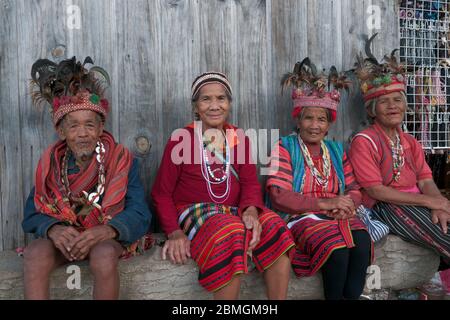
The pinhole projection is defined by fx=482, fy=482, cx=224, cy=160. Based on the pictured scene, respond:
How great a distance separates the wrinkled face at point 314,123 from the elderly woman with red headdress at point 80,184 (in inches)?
48.4

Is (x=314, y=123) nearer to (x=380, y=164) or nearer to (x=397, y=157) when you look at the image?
(x=380, y=164)

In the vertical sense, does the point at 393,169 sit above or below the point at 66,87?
below

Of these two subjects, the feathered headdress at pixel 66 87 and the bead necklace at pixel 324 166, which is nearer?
the feathered headdress at pixel 66 87

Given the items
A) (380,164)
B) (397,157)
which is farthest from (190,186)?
(397,157)

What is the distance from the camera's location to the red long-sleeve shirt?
10.4 ft

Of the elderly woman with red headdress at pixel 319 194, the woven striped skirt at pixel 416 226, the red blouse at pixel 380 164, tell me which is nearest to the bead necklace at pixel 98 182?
the elderly woman with red headdress at pixel 319 194

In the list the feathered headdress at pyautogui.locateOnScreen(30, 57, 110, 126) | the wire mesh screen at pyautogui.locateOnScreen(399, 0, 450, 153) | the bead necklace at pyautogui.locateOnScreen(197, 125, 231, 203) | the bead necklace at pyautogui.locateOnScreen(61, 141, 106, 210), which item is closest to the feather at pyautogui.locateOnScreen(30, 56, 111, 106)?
the feathered headdress at pyautogui.locateOnScreen(30, 57, 110, 126)

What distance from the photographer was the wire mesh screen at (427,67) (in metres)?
4.20

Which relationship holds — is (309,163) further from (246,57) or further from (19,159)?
(19,159)

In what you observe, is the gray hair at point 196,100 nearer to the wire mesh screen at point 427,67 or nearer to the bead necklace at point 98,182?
the bead necklace at point 98,182

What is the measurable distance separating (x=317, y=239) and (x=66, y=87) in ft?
5.90

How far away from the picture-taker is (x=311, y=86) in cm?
347

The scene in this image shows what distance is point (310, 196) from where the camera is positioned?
132 inches
